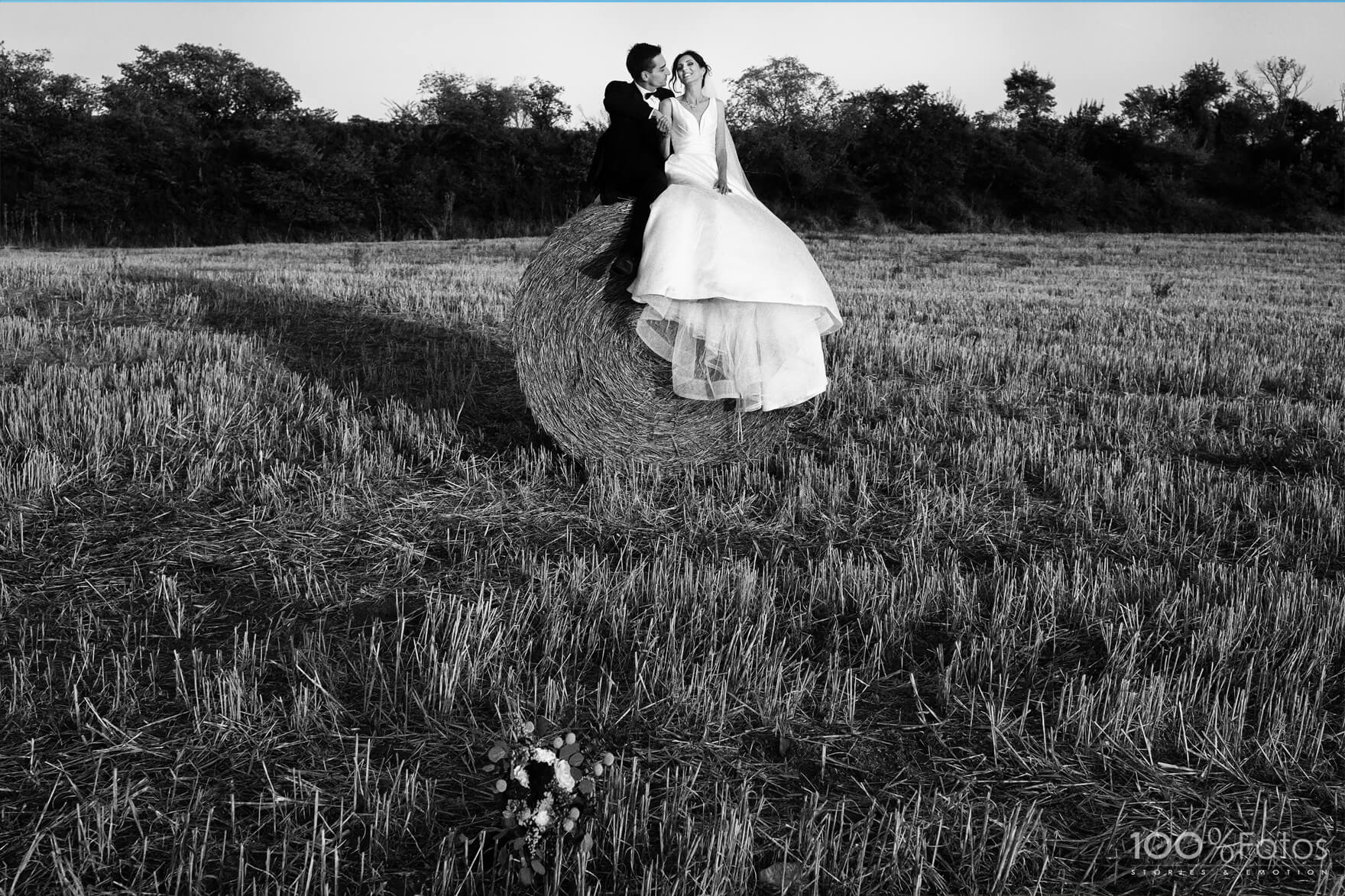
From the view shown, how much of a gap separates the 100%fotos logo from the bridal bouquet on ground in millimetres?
1259

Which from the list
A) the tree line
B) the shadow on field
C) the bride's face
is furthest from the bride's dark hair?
the tree line

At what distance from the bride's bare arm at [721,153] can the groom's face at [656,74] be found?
14.1 inches

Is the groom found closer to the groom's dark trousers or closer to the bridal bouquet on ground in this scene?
the groom's dark trousers

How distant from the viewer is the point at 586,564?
383 centimetres

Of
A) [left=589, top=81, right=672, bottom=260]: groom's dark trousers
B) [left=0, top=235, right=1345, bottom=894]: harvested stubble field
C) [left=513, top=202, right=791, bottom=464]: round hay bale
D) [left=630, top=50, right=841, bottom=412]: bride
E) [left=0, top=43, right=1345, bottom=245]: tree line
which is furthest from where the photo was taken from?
[left=0, top=43, right=1345, bottom=245]: tree line

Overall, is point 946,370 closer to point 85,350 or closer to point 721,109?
point 721,109

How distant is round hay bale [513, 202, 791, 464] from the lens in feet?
16.3

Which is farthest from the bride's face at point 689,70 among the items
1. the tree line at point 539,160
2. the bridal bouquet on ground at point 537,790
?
the tree line at point 539,160

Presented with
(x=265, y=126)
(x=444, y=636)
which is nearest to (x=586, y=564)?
(x=444, y=636)

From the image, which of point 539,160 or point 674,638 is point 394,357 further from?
point 539,160

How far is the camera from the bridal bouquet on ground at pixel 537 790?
1.90 metres

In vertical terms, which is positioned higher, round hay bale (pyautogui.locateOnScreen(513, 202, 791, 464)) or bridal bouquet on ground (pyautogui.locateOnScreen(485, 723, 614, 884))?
round hay bale (pyautogui.locateOnScreen(513, 202, 791, 464))

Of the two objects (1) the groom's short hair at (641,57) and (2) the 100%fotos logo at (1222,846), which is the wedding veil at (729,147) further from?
(2) the 100%fotos logo at (1222,846)

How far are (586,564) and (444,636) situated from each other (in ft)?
2.77
